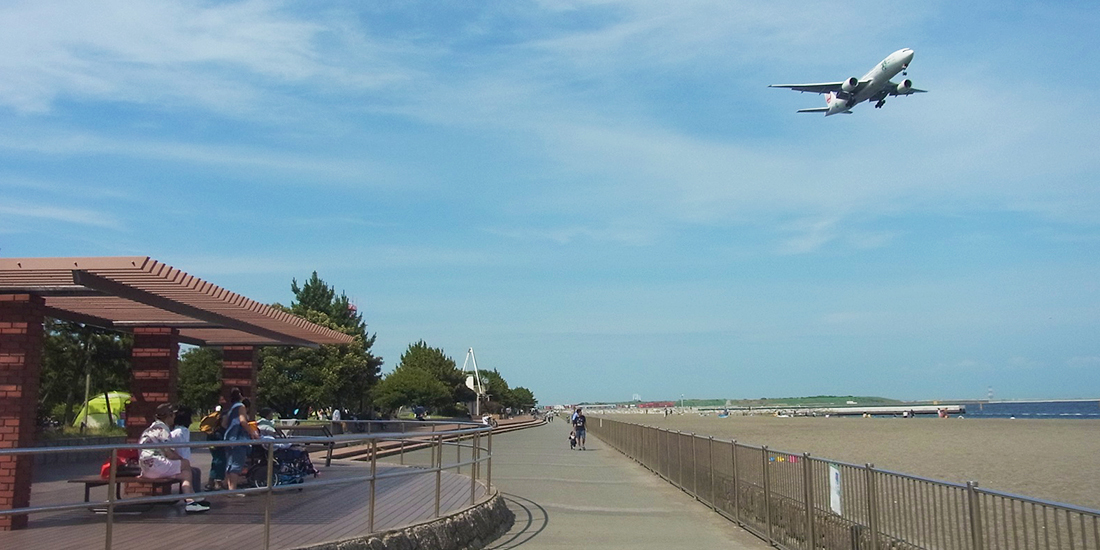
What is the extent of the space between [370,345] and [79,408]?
31.0 meters

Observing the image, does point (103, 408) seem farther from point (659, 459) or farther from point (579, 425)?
point (659, 459)

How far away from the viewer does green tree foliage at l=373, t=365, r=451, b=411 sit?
196ft

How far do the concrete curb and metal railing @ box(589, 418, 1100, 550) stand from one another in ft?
11.3

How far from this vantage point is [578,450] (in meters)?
31.7

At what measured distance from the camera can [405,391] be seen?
6003 centimetres

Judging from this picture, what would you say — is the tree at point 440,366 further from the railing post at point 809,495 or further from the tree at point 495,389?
the railing post at point 809,495

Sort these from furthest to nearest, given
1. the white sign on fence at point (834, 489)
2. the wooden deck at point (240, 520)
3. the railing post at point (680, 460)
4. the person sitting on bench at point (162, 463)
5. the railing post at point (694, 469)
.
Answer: the railing post at point (680, 460)
the railing post at point (694, 469)
the person sitting on bench at point (162, 463)
the white sign on fence at point (834, 489)
the wooden deck at point (240, 520)

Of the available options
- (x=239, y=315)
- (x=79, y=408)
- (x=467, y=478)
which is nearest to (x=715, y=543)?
(x=467, y=478)

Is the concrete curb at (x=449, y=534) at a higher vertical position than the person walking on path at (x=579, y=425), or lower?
lower

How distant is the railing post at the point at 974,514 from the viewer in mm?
5996

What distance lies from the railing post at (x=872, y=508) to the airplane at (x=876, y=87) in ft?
101

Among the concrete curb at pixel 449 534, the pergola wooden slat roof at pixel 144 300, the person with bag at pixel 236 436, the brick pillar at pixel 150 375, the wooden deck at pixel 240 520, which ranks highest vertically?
the pergola wooden slat roof at pixel 144 300

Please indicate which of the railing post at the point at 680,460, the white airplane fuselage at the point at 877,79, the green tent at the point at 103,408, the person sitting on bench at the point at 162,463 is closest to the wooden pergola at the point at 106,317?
the person sitting on bench at the point at 162,463

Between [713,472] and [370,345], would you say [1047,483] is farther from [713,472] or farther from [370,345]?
[370,345]
